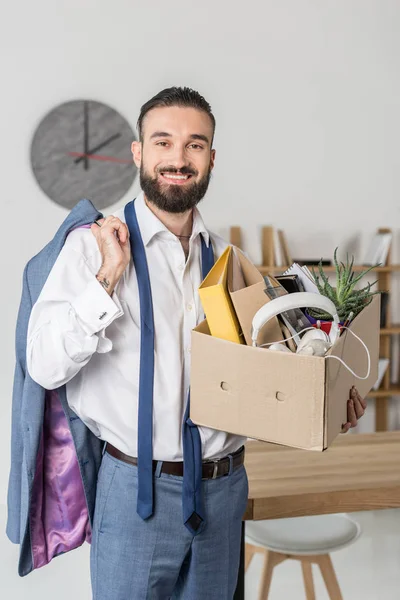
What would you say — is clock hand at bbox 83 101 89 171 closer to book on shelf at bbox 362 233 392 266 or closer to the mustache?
book on shelf at bbox 362 233 392 266

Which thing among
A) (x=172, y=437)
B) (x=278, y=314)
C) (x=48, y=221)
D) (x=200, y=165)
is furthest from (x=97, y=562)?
(x=48, y=221)

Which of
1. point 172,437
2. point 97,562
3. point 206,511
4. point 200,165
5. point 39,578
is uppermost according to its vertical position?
point 200,165

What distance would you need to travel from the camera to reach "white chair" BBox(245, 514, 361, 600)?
231cm

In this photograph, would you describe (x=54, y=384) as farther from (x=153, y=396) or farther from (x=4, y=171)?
(x=4, y=171)

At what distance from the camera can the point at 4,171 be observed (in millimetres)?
4465

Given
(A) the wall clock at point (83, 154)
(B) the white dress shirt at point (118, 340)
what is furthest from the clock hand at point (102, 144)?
(B) the white dress shirt at point (118, 340)

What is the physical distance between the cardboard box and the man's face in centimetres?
34

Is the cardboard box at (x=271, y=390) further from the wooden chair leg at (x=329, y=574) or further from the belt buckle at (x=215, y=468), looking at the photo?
the wooden chair leg at (x=329, y=574)

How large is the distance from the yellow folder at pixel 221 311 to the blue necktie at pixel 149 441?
0.17 m

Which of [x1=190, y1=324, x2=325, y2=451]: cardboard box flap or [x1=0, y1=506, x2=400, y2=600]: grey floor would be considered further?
[x1=0, y1=506, x2=400, y2=600]: grey floor

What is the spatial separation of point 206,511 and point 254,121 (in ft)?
11.6

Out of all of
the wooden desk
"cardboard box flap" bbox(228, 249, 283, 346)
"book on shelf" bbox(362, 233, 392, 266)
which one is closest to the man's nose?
"cardboard box flap" bbox(228, 249, 283, 346)

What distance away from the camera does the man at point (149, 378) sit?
1561 mm

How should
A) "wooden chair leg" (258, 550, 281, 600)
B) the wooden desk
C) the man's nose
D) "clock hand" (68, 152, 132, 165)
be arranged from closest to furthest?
the man's nose < the wooden desk < "wooden chair leg" (258, 550, 281, 600) < "clock hand" (68, 152, 132, 165)
